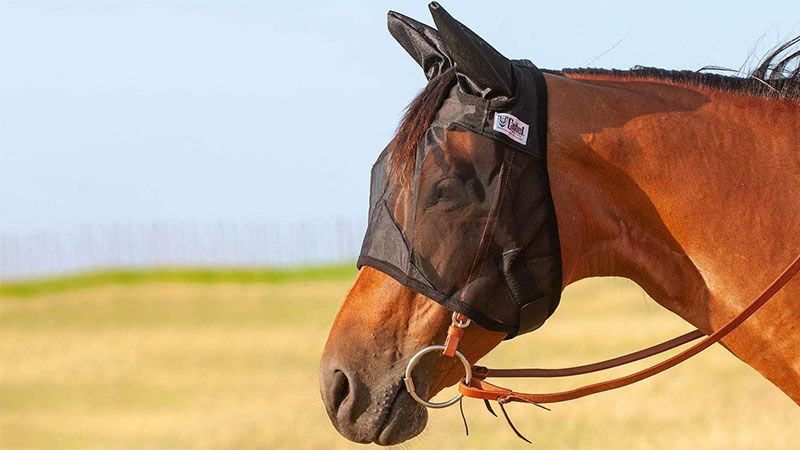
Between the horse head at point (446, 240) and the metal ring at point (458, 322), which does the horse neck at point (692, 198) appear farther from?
the metal ring at point (458, 322)

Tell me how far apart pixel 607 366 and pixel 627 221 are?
26.5 inches

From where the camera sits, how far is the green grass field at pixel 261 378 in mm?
10984

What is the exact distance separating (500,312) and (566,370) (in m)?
0.51

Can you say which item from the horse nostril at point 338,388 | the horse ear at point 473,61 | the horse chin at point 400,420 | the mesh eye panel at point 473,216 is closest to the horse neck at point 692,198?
the mesh eye panel at point 473,216

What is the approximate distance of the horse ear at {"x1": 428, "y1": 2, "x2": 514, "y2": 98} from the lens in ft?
13.2

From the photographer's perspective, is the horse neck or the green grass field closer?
the horse neck

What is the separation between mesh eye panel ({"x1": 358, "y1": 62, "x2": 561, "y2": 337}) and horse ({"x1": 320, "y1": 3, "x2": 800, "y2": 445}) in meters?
0.02

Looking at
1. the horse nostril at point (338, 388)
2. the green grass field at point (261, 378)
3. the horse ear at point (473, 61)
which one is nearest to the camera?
the horse ear at point (473, 61)

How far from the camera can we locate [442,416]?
12.6 metres

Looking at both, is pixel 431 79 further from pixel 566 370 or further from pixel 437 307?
pixel 566 370

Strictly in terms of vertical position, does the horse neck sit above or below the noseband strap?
above

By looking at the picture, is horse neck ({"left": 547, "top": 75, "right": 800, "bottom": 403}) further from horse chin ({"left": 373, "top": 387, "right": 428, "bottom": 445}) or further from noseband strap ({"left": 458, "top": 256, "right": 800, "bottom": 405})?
horse chin ({"left": 373, "top": 387, "right": 428, "bottom": 445})

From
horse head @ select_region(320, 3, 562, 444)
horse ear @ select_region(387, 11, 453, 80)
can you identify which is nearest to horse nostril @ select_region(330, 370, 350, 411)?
horse head @ select_region(320, 3, 562, 444)

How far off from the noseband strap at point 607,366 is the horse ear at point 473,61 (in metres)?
1.17
